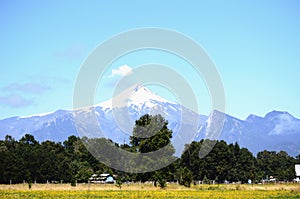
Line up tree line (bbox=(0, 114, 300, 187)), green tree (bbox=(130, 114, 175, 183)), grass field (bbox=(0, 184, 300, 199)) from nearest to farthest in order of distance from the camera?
grass field (bbox=(0, 184, 300, 199)) < green tree (bbox=(130, 114, 175, 183)) < tree line (bbox=(0, 114, 300, 187))

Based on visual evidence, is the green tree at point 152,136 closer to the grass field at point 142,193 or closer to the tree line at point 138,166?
the tree line at point 138,166

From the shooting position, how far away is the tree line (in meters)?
75.4

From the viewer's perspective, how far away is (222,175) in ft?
375

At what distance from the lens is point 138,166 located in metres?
79.2

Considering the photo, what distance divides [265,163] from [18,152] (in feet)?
262

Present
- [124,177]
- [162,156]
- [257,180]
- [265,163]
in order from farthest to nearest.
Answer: [265,163] < [257,180] < [124,177] < [162,156]

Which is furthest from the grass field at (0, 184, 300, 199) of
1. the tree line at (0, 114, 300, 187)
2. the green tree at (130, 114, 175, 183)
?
the green tree at (130, 114, 175, 183)

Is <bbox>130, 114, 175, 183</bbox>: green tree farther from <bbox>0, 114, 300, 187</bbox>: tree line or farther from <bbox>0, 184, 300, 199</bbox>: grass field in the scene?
<bbox>0, 184, 300, 199</bbox>: grass field

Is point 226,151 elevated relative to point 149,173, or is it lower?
elevated

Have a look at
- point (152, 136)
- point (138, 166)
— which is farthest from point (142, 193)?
point (138, 166)

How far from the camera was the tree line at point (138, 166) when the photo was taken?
7538cm

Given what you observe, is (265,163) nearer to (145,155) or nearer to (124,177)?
(124,177)

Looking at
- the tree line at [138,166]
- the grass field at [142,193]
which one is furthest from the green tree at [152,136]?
the grass field at [142,193]

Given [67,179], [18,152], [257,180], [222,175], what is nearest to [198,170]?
[222,175]
